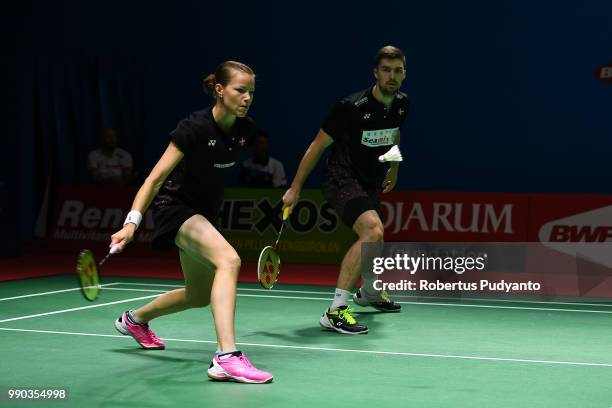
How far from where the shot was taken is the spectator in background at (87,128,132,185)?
1343 cm

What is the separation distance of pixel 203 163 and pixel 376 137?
2086 mm

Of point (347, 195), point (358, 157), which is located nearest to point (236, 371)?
point (347, 195)

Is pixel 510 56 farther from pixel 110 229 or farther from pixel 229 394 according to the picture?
pixel 229 394

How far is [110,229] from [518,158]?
5171 millimetres

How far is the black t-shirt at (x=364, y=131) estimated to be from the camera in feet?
24.1

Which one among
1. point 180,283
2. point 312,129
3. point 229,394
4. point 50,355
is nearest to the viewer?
point 229,394

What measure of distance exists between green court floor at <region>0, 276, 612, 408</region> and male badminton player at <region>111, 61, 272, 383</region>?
0.24m

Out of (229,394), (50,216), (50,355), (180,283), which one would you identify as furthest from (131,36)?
(229,394)

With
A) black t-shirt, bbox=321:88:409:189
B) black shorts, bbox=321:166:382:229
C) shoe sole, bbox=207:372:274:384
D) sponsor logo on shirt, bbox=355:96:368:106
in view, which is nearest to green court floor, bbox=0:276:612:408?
shoe sole, bbox=207:372:274:384

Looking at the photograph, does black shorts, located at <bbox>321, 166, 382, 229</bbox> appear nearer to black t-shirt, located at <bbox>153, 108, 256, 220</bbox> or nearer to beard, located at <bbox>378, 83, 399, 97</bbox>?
beard, located at <bbox>378, 83, 399, 97</bbox>

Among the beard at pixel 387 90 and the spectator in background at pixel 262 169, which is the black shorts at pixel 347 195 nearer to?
the beard at pixel 387 90

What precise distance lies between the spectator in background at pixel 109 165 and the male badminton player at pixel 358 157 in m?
6.30

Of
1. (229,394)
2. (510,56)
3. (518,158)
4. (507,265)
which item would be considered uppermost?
(510,56)

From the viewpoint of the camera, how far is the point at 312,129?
1427cm
